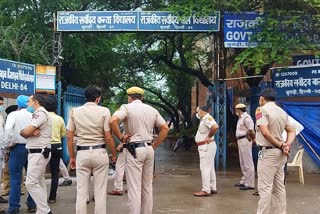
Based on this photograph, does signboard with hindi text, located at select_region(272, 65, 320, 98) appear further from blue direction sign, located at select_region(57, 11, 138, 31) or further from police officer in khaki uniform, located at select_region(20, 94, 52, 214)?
police officer in khaki uniform, located at select_region(20, 94, 52, 214)

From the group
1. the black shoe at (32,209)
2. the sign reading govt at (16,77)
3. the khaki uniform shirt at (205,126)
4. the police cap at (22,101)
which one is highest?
the sign reading govt at (16,77)

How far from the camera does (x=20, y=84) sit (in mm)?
10938

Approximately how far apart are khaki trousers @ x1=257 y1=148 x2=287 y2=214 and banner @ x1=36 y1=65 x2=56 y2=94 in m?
6.35

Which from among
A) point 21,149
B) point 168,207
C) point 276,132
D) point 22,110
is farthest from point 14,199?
point 276,132

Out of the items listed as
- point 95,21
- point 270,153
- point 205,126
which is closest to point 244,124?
point 205,126

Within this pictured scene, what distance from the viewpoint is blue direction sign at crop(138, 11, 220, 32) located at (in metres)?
12.9

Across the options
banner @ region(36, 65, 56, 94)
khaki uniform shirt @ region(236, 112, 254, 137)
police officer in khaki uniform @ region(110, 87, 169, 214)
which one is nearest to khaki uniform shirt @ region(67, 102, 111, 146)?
police officer in khaki uniform @ region(110, 87, 169, 214)

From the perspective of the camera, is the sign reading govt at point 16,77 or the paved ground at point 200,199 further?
the sign reading govt at point 16,77

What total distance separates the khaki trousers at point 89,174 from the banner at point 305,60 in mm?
8506

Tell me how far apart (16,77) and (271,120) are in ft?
20.7

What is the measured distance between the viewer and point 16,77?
35.4 feet

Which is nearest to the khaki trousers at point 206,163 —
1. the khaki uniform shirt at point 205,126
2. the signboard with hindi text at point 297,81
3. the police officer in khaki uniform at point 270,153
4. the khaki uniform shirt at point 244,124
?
the khaki uniform shirt at point 205,126

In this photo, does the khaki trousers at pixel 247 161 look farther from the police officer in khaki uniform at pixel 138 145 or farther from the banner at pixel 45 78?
the banner at pixel 45 78

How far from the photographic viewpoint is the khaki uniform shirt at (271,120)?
6582 millimetres
